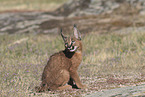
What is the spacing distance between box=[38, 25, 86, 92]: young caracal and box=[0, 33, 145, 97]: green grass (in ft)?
1.29

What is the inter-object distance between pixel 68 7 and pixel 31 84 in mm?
20591

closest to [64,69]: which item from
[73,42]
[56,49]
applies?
[73,42]

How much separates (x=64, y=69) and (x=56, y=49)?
6.13 m

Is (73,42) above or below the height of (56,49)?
above

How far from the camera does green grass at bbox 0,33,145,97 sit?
731cm

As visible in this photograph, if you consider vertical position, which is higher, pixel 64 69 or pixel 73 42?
pixel 73 42

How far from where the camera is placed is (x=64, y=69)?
659cm

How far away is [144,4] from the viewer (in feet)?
73.8

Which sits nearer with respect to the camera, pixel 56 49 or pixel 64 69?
pixel 64 69

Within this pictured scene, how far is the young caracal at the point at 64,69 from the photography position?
6516 millimetres

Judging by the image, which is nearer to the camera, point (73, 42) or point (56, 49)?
point (73, 42)

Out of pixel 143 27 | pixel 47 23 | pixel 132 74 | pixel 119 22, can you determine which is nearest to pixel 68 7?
pixel 47 23

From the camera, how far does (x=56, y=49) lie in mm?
12680

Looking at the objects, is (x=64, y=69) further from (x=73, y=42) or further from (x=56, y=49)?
(x=56, y=49)
